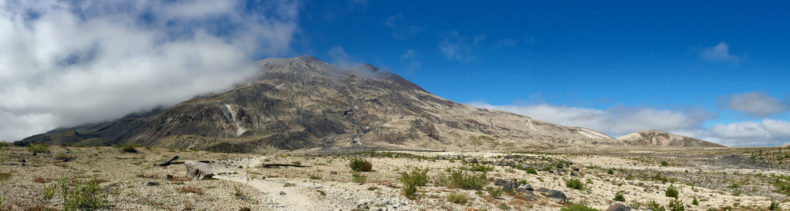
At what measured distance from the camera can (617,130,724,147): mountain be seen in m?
156

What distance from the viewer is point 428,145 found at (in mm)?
142875

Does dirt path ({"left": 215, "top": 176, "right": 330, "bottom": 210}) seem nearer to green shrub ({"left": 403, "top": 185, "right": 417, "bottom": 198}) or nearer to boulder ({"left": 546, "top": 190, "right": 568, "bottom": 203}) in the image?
green shrub ({"left": 403, "top": 185, "right": 417, "bottom": 198})

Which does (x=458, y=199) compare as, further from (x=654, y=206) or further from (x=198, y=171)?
(x=198, y=171)

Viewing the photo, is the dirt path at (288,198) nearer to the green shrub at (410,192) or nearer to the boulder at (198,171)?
the boulder at (198,171)

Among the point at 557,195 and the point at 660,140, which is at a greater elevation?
the point at 660,140

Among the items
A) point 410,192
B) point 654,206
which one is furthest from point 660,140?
point 410,192

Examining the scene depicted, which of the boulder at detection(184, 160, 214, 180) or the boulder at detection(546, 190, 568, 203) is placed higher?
the boulder at detection(184, 160, 214, 180)

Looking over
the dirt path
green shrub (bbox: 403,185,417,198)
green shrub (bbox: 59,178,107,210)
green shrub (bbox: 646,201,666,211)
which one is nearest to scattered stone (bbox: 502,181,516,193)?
green shrub (bbox: 403,185,417,198)

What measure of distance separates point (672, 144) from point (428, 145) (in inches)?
4403

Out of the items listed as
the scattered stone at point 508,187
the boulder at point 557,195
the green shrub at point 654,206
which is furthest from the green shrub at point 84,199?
the green shrub at point 654,206

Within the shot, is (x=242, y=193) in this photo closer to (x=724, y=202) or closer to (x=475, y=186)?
(x=475, y=186)

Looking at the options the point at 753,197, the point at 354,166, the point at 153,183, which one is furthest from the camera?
the point at 354,166

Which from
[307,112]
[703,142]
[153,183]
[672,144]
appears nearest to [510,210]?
[153,183]

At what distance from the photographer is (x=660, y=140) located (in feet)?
531
